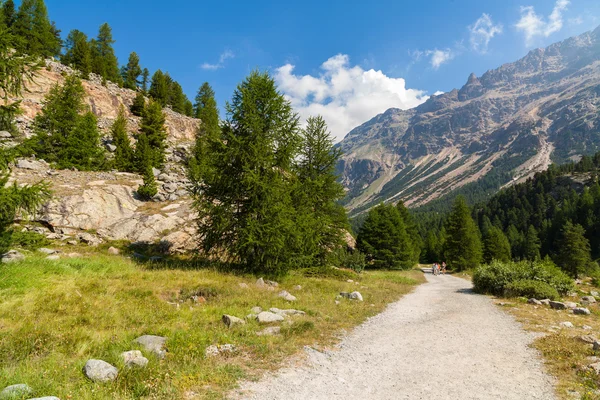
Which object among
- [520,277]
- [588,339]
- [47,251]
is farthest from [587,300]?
[47,251]

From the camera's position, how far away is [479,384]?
19.6 ft

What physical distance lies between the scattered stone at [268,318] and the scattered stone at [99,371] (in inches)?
178

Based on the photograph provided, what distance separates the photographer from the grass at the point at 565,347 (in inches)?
224

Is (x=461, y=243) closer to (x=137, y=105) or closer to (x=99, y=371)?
(x=99, y=371)

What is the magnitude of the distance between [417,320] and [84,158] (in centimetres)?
3084

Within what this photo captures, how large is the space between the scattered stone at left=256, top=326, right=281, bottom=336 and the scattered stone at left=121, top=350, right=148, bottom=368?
10.5ft

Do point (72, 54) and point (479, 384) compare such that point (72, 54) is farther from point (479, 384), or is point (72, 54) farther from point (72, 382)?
point (479, 384)

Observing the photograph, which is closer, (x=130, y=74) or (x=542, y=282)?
(x=542, y=282)

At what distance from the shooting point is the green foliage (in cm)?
2645

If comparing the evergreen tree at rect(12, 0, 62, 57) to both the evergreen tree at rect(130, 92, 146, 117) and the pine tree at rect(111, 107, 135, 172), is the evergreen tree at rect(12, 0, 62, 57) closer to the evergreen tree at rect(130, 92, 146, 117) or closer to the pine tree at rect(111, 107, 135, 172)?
the evergreen tree at rect(130, 92, 146, 117)

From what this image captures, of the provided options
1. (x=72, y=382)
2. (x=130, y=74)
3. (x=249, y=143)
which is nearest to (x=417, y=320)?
(x=72, y=382)

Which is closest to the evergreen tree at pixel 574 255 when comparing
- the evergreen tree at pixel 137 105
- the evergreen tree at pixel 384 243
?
the evergreen tree at pixel 384 243

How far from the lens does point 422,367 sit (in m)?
6.85

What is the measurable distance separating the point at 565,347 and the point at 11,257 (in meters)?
19.7
